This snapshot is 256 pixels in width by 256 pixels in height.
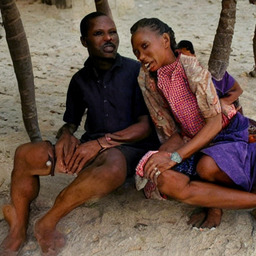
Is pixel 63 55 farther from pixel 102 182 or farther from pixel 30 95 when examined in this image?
pixel 102 182

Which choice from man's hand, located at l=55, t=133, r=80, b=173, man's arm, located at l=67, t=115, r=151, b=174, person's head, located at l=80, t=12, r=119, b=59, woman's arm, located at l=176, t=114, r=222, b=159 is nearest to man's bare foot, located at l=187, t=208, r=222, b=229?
woman's arm, located at l=176, t=114, r=222, b=159

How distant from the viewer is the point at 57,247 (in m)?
2.53

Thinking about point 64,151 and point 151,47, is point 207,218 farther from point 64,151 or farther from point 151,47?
point 151,47

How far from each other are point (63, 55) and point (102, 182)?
13.4 feet

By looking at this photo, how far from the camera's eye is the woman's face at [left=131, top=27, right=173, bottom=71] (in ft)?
7.90

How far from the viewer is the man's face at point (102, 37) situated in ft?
8.86

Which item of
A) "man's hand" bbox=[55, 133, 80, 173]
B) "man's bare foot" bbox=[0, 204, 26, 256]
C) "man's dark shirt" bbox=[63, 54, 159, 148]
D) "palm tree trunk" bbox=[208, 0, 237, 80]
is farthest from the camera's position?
"palm tree trunk" bbox=[208, 0, 237, 80]

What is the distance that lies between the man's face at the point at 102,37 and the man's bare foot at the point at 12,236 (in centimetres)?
100

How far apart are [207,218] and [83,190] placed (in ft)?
2.42

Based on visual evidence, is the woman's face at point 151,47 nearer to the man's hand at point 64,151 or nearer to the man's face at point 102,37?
the man's face at point 102,37

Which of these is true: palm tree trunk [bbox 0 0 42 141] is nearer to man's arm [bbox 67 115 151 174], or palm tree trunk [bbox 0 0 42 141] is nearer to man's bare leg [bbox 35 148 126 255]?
man's arm [bbox 67 115 151 174]

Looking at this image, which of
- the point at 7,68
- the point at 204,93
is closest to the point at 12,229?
the point at 204,93

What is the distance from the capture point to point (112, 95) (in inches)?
108

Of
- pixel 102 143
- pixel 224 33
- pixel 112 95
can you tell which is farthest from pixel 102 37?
pixel 224 33
